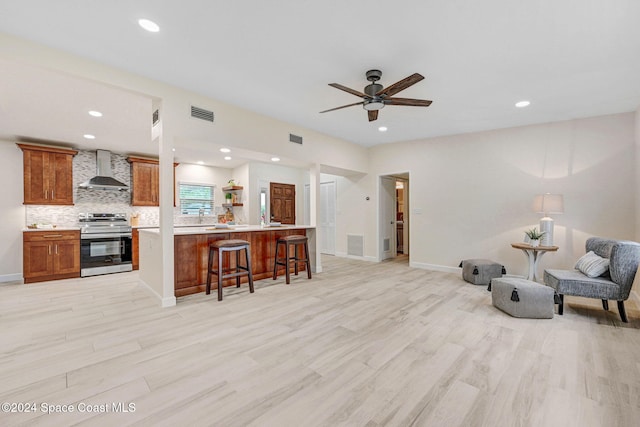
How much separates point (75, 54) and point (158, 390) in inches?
127

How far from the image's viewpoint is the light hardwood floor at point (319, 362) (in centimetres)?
162

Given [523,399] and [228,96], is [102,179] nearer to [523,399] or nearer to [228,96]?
[228,96]

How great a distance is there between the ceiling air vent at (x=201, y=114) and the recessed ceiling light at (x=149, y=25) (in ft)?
4.19

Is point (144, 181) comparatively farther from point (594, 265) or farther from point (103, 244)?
point (594, 265)

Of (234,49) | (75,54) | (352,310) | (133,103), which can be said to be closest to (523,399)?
(352,310)

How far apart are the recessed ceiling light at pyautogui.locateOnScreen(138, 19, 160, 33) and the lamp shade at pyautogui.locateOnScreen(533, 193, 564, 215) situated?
531 cm

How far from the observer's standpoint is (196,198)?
7422 mm

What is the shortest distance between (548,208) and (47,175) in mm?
8690

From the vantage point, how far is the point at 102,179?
18.8ft

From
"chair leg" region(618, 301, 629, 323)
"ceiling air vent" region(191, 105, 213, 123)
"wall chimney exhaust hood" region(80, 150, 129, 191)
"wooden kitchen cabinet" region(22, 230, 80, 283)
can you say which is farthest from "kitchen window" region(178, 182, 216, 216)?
"chair leg" region(618, 301, 629, 323)

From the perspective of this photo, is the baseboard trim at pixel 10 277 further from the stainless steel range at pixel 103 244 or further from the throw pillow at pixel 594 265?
the throw pillow at pixel 594 265

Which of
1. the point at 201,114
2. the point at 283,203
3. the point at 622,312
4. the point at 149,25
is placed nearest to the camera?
the point at 149,25

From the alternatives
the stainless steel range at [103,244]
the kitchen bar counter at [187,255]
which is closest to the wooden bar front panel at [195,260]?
the kitchen bar counter at [187,255]

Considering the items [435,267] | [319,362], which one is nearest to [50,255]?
[319,362]
